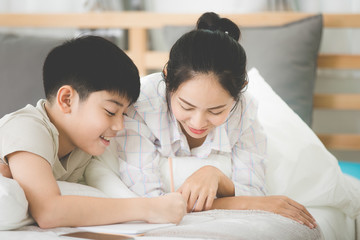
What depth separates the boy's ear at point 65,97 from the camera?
3.71 feet

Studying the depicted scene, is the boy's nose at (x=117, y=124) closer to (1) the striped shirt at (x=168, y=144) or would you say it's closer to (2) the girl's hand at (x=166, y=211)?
(1) the striped shirt at (x=168, y=144)

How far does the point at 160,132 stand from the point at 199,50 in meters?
0.27

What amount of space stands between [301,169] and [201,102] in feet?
1.69

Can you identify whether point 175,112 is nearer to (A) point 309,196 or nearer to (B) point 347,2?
(A) point 309,196

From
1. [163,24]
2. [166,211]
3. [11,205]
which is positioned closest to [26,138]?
[11,205]

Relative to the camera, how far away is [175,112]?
118 centimetres

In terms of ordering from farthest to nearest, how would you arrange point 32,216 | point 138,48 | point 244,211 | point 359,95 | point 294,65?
1. point 138,48
2. point 359,95
3. point 294,65
4. point 244,211
5. point 32,216

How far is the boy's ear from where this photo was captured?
1.13m

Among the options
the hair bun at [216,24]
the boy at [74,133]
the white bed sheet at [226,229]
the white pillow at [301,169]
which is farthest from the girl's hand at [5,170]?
the white pillow at [301,169]

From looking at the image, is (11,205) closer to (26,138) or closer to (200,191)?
(26,138)

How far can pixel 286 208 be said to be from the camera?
43.5 inches

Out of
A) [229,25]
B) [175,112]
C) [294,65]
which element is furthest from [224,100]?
[294,65]

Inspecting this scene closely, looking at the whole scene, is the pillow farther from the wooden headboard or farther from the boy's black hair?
the boy's black hair

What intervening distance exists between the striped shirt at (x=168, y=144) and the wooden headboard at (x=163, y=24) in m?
0.86
